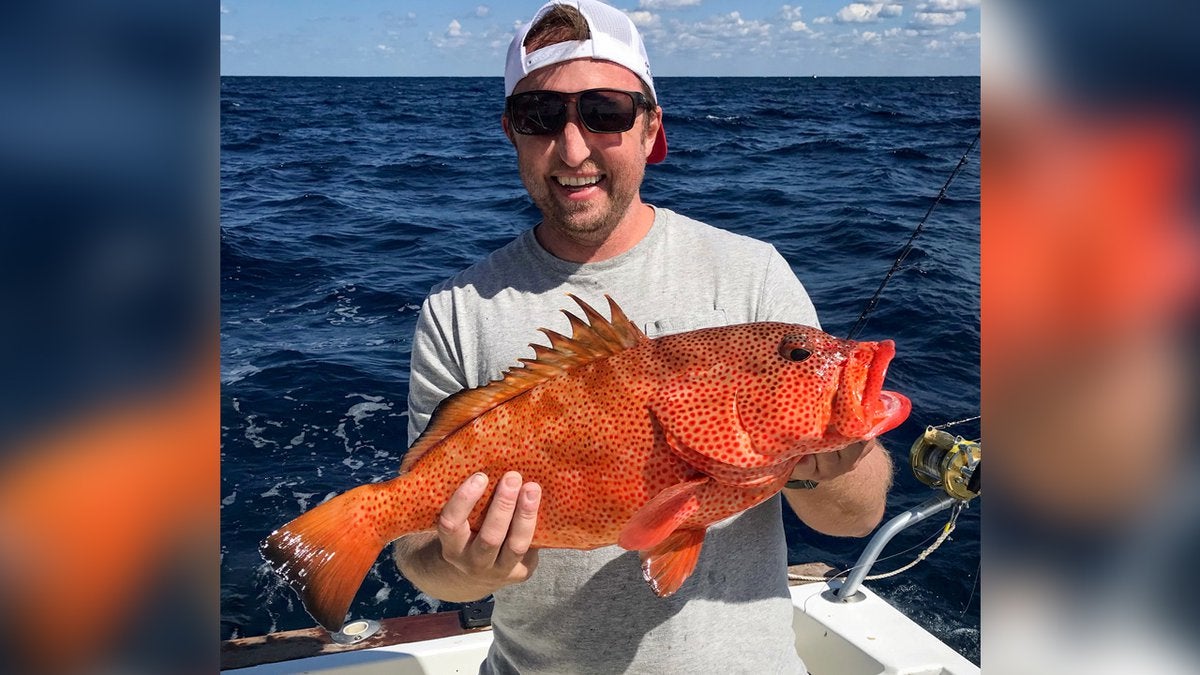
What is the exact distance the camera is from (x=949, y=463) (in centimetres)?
379

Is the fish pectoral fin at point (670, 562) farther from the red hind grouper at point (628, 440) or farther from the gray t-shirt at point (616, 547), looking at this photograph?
the gray t-shirt at point (616, 547)

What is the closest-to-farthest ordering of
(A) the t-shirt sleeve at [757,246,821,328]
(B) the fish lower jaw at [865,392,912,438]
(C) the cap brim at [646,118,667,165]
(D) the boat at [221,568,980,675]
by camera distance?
(B) the fish lower jaw at [865,392,912,438] → (A) the t-shirt sleeve at [757,246,821,328] → (C) the cap brim at [646,118,667,165] → (D) the boat at [221,568,980,675]

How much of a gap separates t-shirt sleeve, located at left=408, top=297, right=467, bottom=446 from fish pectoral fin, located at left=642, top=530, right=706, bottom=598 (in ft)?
3.36

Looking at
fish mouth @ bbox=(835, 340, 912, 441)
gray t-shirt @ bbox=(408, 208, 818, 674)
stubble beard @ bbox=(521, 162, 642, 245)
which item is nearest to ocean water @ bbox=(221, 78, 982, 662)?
gray t-shirt @ bbox=(408, 208, 818, 674)

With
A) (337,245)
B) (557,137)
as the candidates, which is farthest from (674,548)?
(337,245)

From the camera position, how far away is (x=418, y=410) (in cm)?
299

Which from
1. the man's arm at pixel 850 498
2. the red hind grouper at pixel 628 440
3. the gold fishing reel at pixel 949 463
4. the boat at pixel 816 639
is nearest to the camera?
the red hind grouper at pixel 628 440

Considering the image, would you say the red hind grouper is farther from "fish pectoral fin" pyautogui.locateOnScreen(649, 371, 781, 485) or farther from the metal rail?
the metal rail

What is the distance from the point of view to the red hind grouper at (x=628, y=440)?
2096mm

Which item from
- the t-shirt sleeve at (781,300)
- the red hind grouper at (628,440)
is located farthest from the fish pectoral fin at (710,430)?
the t-shirt sleeve at (781,300)

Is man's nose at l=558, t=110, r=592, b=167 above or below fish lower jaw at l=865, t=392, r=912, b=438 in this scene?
above

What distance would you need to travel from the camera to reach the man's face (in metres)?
2.80
